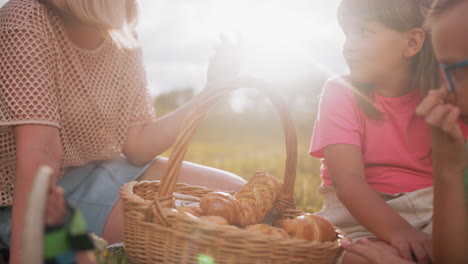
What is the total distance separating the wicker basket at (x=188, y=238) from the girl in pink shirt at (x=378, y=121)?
47 cm

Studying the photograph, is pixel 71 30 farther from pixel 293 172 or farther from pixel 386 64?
pixel 386 64

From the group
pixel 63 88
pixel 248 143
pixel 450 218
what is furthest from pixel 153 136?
pixel 248 143

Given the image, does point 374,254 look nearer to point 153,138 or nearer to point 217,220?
point 217,220

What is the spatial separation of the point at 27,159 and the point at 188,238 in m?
0.64

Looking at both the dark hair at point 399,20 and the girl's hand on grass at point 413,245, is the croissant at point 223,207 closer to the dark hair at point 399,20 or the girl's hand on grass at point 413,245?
the girl's hand on grass at point 413,245

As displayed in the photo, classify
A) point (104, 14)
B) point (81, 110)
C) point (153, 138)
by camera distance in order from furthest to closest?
point (153, 138)
point (81, 110)
point (104, 14)

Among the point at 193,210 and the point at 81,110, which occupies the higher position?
the point at 81,110

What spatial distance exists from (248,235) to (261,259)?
0.27 ft

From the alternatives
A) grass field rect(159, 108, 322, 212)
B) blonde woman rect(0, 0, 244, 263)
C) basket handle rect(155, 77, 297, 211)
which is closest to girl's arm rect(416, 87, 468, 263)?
basket handle rect(155, 77, 297, 211)

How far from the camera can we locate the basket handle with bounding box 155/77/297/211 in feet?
3.86

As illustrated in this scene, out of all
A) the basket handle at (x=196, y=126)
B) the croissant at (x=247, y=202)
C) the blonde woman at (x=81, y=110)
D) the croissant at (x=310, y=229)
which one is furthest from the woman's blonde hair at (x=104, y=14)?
the croissant at (x=310, y=229)

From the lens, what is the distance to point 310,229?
1.31 meters

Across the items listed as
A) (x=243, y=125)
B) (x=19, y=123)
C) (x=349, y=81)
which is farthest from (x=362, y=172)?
(x=243, y=125)

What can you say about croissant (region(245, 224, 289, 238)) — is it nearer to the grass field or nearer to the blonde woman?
the blonde woman
